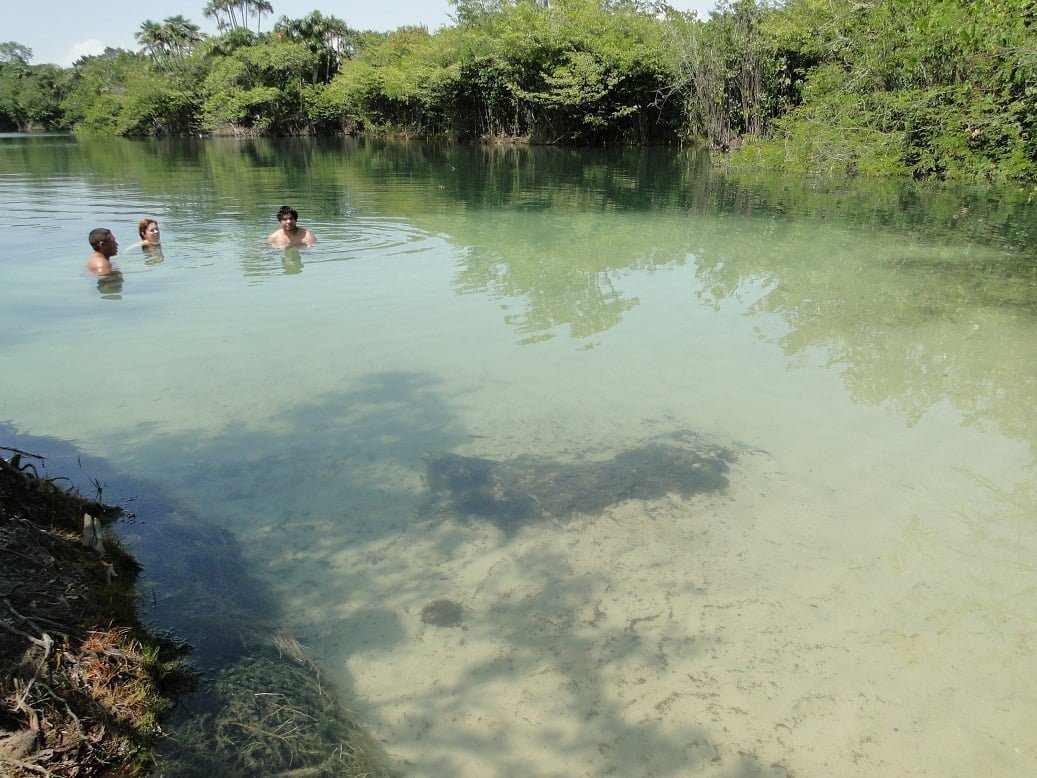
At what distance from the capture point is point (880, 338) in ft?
26.4

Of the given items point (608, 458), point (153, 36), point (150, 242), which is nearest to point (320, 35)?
point (153, 36)

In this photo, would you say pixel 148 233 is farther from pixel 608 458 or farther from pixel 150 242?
pixel 608 458

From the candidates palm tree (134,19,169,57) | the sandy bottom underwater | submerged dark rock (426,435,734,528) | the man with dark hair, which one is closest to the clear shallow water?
the sandy bottom underwater

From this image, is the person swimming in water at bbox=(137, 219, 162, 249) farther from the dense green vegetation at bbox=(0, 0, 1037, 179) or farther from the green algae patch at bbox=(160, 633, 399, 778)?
the dense green vegetation at bbox=(0, 0, 1037, 179)

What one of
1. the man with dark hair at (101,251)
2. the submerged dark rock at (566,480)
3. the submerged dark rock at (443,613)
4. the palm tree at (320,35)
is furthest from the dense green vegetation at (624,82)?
the man with dark hair at (101,251)

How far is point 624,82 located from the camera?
42156 mm

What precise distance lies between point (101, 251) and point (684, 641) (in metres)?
10.6

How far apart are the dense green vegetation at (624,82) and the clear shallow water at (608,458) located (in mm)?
4448

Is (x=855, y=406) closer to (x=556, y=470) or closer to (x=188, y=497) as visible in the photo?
(x=556, y=470)

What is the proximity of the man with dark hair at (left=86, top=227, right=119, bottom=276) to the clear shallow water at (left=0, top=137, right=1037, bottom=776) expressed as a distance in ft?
1.66

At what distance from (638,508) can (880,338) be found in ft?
16.6

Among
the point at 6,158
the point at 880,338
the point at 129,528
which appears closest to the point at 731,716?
the point at 129,528

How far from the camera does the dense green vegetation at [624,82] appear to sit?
18.7 metres

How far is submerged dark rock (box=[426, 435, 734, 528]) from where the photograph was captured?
15.1 feet
